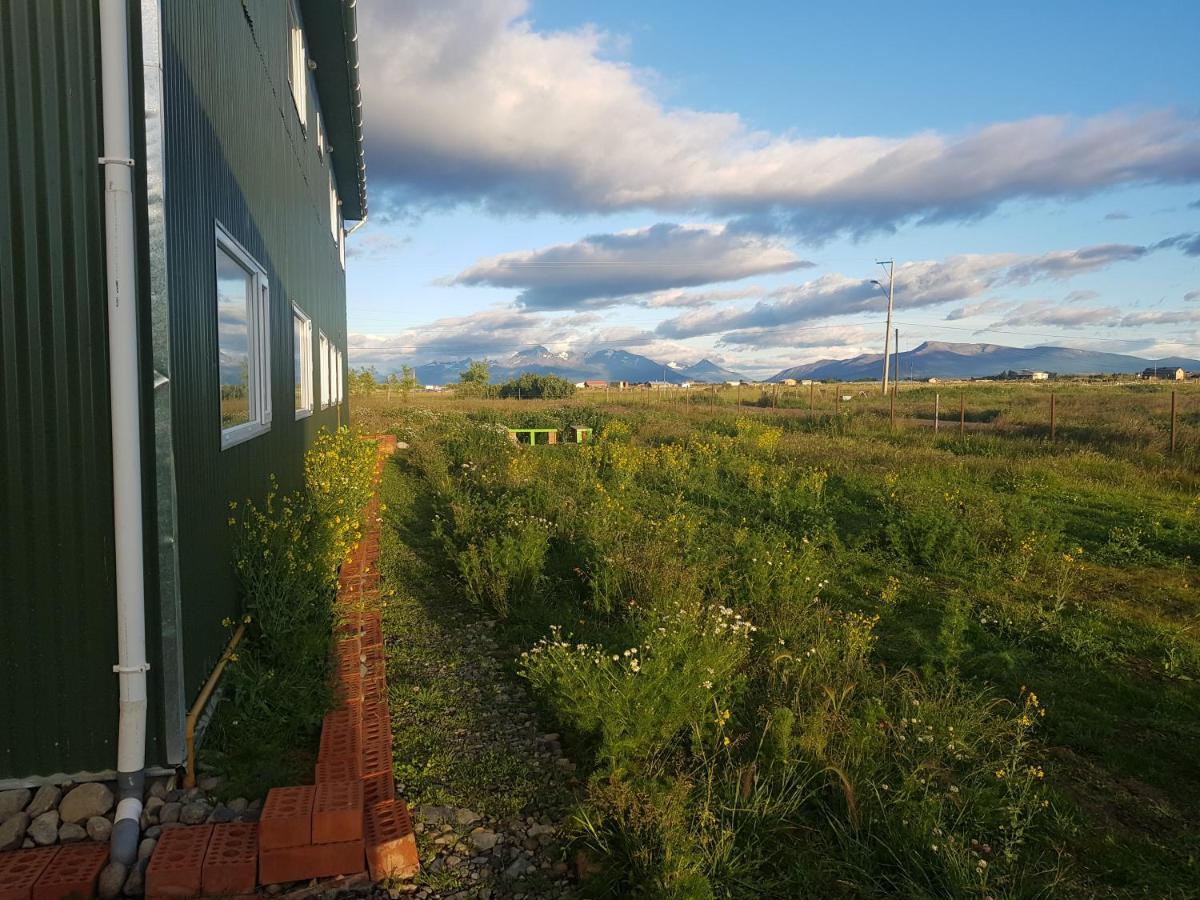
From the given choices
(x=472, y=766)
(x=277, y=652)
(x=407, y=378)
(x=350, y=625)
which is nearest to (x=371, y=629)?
(x=350, y=625)

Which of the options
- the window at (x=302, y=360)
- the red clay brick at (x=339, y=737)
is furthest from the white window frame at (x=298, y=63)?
the red clay brick at (x=339, y=737)

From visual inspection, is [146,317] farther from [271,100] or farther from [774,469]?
[774,469]

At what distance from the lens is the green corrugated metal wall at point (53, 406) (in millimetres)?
2859

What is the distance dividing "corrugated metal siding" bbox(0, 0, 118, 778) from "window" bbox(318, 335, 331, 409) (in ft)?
25.8

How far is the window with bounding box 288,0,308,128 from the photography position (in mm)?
7937

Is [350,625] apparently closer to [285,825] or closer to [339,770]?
[339,770]

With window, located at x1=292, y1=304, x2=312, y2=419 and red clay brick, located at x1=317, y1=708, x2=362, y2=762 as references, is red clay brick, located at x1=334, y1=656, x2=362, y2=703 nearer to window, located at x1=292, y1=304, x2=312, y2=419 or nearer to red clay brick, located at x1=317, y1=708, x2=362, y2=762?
red clay brick, located at x1=317, y1=708, x2=362, y2=762

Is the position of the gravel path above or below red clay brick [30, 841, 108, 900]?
below

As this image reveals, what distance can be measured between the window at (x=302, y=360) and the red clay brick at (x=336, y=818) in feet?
18.7

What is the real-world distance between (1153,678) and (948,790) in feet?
8.62

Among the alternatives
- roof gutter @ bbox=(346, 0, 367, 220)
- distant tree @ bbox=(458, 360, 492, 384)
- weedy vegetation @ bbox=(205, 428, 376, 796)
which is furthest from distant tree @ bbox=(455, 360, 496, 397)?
weedy vegetation @ bbox=(205, 428, 376, 796)

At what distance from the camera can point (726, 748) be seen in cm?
343

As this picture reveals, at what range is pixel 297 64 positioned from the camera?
846 cm

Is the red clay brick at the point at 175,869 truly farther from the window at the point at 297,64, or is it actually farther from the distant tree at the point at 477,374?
the distant tree at the point at 477,374
